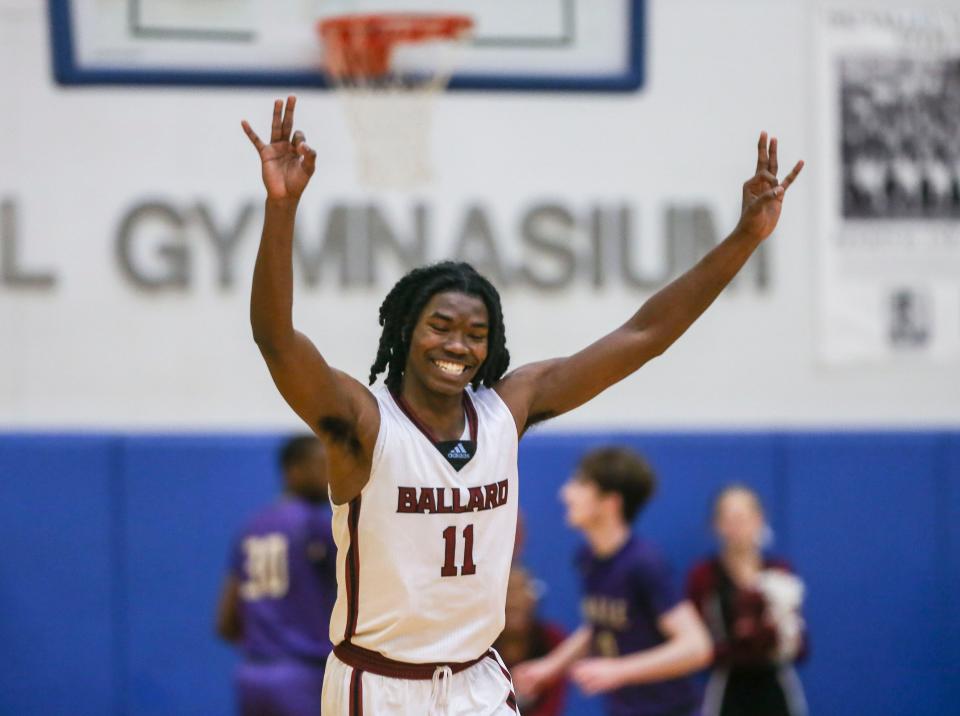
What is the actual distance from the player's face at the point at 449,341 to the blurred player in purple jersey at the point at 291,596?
7.87 feet

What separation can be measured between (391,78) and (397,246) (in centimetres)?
91

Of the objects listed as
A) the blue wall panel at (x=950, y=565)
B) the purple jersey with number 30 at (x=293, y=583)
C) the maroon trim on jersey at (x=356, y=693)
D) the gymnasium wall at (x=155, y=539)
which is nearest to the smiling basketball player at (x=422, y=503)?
the maroon trim on jersey at (x=356, y=693)

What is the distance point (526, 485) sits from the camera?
8359mm

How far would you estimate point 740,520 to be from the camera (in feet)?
25.7

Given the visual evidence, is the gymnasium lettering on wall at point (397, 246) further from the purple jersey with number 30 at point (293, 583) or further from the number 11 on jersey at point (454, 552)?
the number 11 on jersey at point (454, 552)

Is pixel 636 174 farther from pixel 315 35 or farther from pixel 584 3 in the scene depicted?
pixel 315 35

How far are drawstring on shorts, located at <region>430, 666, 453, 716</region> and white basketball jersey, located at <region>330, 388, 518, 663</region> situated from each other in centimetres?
3

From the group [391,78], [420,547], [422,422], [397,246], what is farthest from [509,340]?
[420,547]

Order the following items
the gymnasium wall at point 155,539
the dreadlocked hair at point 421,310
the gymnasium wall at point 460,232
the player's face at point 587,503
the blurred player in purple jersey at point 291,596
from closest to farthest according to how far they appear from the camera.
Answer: the dreadlocked hair at point 421,310 → the blurred player in purple jersey at point 291,596 → the player's face at point 587,503 → the gymnasium wall at point 155,539 → the gymnasium wall at point 460,232

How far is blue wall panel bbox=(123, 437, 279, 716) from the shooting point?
323 inches

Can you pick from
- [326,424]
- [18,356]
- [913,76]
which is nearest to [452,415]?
[326,424]

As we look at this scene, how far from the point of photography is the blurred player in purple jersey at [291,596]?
617 cm

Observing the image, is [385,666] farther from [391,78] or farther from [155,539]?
[391,78]

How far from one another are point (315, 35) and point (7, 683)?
3675mm
